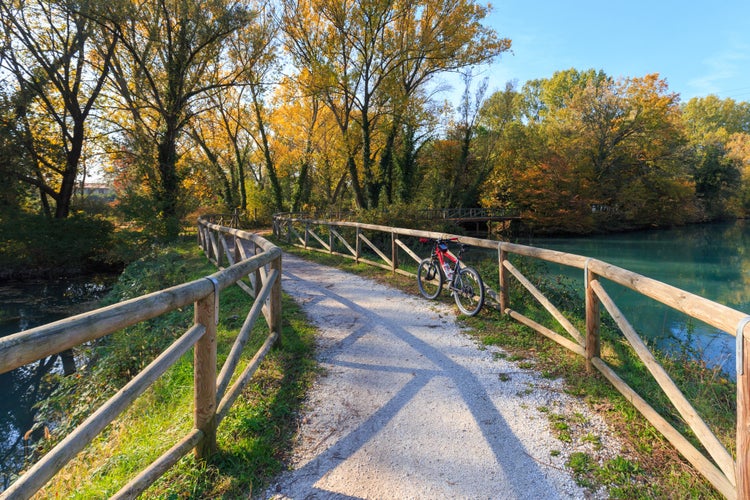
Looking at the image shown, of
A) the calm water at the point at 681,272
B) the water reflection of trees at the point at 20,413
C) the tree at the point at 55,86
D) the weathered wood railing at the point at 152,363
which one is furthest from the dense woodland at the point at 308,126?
the weathered wood railing at the point at 152,363

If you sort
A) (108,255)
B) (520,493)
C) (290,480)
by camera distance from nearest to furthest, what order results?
(520,493), (290,480), (108,255)

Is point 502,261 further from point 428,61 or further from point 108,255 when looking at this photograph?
point 428,61

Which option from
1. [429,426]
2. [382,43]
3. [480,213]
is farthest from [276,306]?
[480,213]

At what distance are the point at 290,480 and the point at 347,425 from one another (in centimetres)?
65

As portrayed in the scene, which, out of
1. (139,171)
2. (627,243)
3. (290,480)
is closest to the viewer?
(290,480)

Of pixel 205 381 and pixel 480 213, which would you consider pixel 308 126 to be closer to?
pixel 480 213

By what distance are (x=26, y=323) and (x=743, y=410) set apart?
553 inches

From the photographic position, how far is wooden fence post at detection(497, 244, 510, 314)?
521 centimetres

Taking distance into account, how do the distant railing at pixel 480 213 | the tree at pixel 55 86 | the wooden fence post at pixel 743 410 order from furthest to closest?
the distant railing at pixel 480 213 < the tree at pixel 55 86 < the wooden fence post at pixel 743 410

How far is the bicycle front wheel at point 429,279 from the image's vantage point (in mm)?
6421

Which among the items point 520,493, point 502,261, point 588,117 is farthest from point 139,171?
point 588,117

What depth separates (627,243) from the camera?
89.0 feet

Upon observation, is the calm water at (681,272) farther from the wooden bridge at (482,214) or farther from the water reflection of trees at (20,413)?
the water reflection of trees at (20,413)

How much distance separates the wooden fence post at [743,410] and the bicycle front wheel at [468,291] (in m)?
3.54
